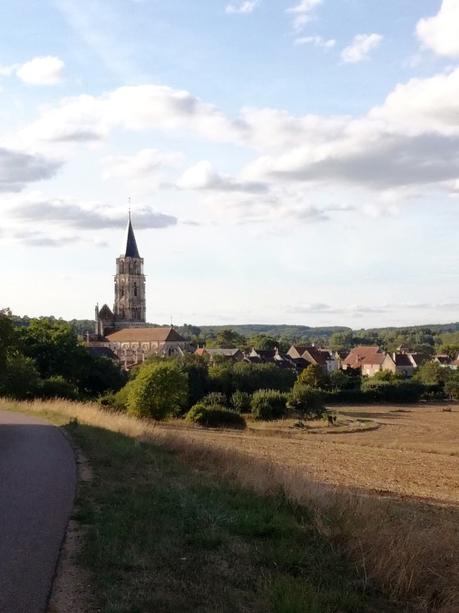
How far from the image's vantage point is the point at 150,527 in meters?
8.81

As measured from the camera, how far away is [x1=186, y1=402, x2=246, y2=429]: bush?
51.8m

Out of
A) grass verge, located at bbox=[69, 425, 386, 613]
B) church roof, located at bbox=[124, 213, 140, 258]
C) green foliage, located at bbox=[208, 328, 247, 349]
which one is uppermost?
church roof, located at bbox=[124, 213, 140, 258]

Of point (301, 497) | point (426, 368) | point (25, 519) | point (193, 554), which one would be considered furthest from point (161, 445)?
point (426, 368)

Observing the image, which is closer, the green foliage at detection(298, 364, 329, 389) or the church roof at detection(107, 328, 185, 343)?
the green foliage at detection(298, 364, 329, 389)

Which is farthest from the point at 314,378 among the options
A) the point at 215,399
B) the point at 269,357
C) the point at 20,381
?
the point at 20,381

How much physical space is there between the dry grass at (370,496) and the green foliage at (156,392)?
39.2 ft

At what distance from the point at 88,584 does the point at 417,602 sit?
349 cm

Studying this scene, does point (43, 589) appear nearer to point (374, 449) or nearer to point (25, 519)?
point (25, 519)

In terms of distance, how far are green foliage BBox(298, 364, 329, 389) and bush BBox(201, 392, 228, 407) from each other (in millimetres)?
18509

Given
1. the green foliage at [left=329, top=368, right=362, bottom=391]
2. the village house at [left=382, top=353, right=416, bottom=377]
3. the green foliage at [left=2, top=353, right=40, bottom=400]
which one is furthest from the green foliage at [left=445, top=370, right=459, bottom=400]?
the green foliage at [left=2, top=353, right=40, bottom=400]

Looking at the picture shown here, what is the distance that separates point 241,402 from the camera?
211ft

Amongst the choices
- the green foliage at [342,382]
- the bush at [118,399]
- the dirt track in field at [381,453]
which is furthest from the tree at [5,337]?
the green foliage at [342,382]

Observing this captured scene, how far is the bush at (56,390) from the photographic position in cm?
3881

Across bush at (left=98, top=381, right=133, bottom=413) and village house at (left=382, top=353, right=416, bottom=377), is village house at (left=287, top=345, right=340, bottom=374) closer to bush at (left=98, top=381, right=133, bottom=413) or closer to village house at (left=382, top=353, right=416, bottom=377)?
village house at (left=382, top=353, right=416, bottom=377)
